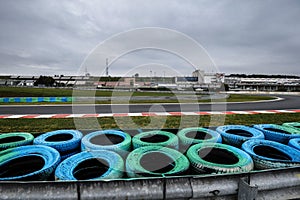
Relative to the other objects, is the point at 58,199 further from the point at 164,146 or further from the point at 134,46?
the point at 134,46

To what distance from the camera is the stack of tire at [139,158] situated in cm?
212

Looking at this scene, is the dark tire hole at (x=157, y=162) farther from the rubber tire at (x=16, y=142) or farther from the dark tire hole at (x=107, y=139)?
the rubber tire at (x=16, y=142)

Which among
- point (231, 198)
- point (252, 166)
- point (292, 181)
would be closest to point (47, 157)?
point (231, 198)

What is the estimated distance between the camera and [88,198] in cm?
150

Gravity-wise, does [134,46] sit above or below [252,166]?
above

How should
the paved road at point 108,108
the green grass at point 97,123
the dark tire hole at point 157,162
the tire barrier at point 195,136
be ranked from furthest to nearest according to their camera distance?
1. the paved road at point 108,108
2. the green grass at point 97,123
3. the tire barrier at point 195,136
4. the dark tire hole at point 157,162

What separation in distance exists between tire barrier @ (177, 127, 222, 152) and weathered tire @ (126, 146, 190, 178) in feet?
1.74

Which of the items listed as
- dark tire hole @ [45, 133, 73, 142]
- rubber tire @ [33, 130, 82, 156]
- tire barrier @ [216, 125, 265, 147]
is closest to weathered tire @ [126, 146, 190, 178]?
rubber tire @ [33, 130, 82, 156]

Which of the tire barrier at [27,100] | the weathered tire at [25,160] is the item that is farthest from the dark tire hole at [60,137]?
the tire barrier at [27,100]

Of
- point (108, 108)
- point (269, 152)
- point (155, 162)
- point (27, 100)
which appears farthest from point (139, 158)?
point (27, 100)

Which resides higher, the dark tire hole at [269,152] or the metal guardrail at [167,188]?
the metal guardrail at [167,188]

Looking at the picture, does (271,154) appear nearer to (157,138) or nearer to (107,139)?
(157,138)

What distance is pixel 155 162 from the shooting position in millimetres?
2701

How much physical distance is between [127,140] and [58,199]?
160 centimetres
